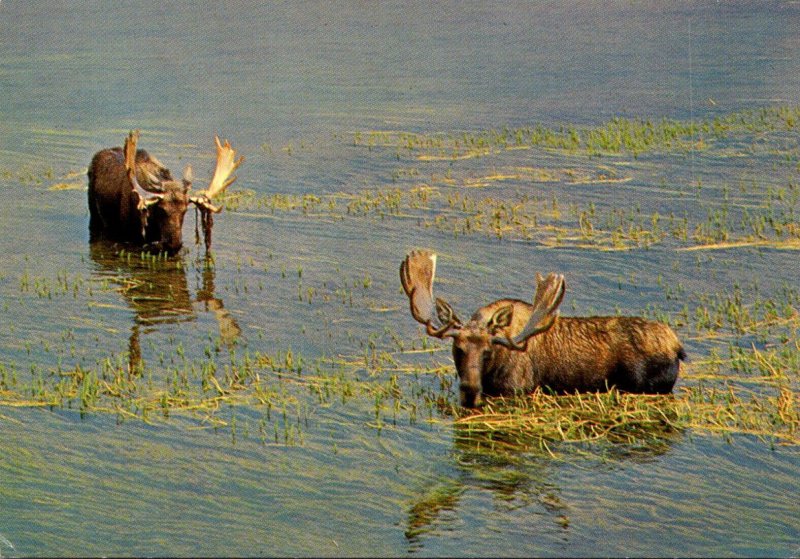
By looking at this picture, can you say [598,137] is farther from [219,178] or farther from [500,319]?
[500,319]

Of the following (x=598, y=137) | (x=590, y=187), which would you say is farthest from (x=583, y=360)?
(x=598, y=137)

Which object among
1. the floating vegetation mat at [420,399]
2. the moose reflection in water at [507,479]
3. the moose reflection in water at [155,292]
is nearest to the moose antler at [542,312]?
the floating vegetation mat at [420,399]

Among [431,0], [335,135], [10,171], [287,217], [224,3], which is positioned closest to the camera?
[287,217]

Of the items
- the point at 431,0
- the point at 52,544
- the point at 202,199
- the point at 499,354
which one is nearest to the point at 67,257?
the point at 202,199

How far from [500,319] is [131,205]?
24.5ft

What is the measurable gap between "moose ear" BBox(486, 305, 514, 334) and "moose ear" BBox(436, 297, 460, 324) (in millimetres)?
257

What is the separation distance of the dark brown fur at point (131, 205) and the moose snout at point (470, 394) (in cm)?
661

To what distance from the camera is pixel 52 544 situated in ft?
27.5

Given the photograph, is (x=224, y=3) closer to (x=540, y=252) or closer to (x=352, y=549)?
(x=540, y=252)

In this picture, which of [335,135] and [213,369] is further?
[335,135]

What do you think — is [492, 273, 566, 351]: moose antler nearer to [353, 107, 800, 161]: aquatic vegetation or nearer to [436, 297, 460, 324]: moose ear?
[436, 297, 460, 324]: moose ear

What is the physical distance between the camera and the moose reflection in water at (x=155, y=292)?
13.1 meters

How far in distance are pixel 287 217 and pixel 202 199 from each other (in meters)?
1.86

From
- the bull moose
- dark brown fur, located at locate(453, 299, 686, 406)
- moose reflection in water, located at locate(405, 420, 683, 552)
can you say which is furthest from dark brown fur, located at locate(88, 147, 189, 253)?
moose reflection in water, located at locate(405, 420, 683, 552)
